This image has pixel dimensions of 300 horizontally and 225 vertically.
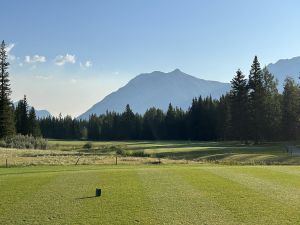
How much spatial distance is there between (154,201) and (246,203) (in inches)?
137

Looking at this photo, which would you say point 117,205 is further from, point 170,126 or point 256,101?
point 170,126

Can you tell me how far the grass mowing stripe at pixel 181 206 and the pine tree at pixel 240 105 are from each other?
236 ft

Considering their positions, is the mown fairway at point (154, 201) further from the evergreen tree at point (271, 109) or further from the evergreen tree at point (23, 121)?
the evergreen tree at point (23, 121)

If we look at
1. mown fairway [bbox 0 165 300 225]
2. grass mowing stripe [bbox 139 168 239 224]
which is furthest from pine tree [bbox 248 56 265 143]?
grass mowing stripe [bbox 139 168 239 224]

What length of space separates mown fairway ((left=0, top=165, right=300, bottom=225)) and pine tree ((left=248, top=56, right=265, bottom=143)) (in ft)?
218

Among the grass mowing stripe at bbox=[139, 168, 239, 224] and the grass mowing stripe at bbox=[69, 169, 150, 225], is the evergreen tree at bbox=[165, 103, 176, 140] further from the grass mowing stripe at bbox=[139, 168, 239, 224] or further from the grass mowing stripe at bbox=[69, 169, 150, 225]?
the grass mowing stripe at bbox=[139, 168, 239, 224]

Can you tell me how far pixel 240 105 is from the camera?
303 feet

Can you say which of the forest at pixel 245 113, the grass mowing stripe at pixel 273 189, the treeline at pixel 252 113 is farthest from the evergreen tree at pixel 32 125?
the grass mowing stripe at pixel 273 189

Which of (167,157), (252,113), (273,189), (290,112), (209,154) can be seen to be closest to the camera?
(273,189)

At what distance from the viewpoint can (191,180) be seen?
2173cm

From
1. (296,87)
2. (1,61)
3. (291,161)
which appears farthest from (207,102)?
(291,161)

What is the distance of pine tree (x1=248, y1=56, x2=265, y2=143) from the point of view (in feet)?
285

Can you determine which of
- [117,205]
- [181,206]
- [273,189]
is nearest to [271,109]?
[273,189]

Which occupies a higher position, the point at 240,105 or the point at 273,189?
the point at 240,105
